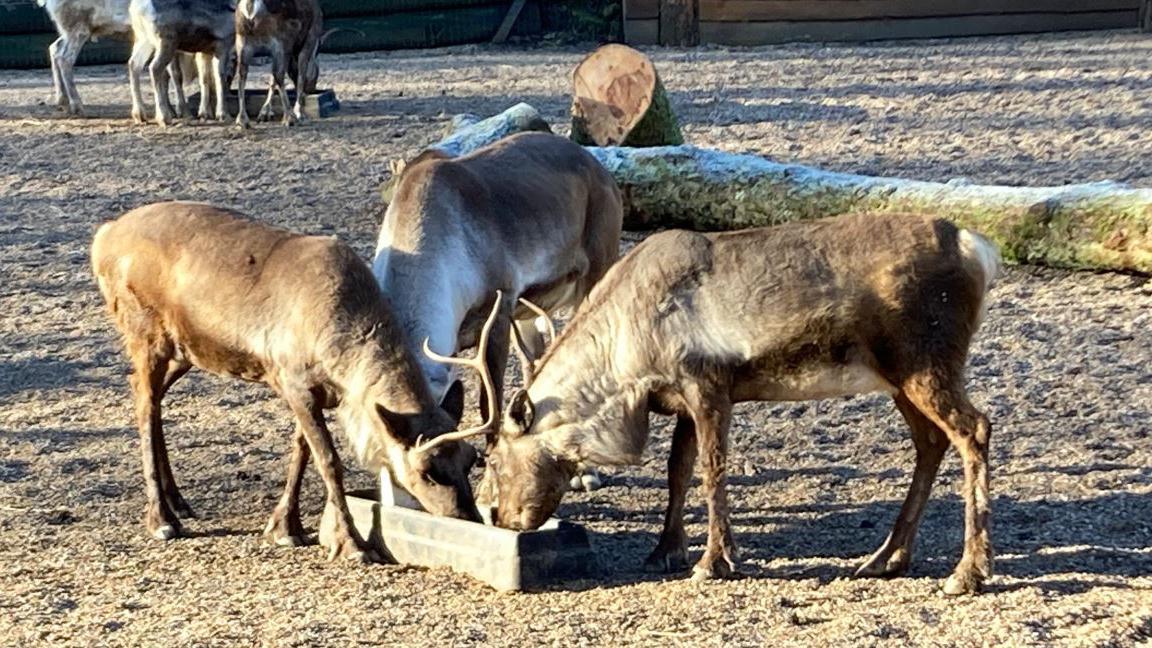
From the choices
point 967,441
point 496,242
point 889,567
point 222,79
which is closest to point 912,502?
point 889,567

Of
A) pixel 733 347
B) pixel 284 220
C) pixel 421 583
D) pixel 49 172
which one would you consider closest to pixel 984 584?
pixel 733 347

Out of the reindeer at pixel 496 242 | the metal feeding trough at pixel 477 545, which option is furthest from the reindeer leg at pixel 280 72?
the metal feeding trough at pixel 477 545

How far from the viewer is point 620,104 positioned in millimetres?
12086

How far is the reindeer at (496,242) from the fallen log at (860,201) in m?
2.76

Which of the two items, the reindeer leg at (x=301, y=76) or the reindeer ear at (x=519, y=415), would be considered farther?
the reindeer leg at (x=301, y=76)

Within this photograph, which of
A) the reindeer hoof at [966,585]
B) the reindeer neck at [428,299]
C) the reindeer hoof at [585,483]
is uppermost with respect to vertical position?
the reindeer neck at [428,299]

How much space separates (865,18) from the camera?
21.0 metres

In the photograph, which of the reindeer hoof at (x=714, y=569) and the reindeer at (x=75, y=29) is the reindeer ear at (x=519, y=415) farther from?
the reindeer at (x=75, y=29)

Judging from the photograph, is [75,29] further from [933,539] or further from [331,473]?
[933,539]

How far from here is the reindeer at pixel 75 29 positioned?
16500mm

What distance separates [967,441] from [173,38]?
37.8 ft

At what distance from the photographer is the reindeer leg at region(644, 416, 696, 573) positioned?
222 inches

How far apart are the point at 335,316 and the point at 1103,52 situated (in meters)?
14.7

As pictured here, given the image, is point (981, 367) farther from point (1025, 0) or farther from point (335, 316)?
point (1025, 0)
